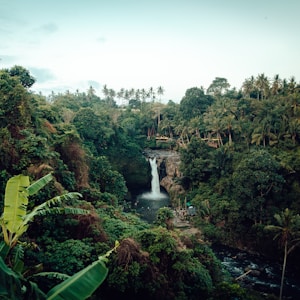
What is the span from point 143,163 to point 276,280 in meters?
22.0

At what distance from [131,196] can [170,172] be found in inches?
223

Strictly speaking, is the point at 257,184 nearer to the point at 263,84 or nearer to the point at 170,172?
the point at 170,172

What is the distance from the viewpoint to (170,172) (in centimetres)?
3800

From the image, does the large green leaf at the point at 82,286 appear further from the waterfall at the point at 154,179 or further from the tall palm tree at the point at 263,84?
the tall palm tree at the point at 263,84

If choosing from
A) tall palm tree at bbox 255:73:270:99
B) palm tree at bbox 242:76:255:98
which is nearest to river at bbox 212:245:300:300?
tall palm tree at bbox 255:73:270:99

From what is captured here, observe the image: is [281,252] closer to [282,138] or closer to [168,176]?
[282,138]

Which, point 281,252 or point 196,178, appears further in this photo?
Answer: point 196,178

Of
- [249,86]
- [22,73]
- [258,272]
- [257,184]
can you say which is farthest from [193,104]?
[258,272]

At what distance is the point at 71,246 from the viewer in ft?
33.6

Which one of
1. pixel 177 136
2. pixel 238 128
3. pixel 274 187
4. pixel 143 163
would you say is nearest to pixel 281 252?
pixel 274 187

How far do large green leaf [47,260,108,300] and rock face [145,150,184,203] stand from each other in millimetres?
29758

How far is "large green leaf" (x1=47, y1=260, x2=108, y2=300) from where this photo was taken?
13.7ft

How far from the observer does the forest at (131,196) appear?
7.42 metres

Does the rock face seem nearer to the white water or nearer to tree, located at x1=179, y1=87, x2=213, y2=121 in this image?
the white water
